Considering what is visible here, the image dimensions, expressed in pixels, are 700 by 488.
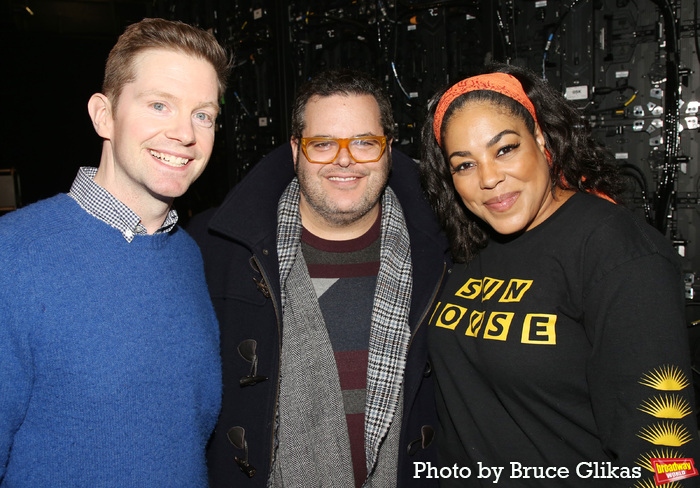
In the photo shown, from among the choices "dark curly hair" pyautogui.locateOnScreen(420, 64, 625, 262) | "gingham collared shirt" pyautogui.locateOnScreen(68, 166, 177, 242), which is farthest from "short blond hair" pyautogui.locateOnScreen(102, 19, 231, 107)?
"dark curly hair" pyautogui.locateOnScreen(420, 64, 625, 262)

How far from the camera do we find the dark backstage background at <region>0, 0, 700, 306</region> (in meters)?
4.18

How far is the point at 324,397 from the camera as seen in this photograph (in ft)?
6.00

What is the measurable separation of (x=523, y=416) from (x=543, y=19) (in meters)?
4.27

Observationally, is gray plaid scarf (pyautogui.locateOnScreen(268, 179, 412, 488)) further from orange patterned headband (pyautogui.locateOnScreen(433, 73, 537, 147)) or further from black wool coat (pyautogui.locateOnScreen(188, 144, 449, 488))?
orange patterned headband (pyautogui.locateOnScreen(433, 73, 537, 147))

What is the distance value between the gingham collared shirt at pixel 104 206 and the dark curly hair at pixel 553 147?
1078 mm

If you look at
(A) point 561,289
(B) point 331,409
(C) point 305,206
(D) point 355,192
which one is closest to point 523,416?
(A) point 561,289

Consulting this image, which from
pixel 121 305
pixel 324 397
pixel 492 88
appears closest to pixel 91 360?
pixel 121 305

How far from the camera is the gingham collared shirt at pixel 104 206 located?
1335 mm

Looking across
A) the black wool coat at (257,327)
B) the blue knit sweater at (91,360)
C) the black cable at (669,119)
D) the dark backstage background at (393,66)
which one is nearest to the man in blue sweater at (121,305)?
the blue knit sweater at (91,360)

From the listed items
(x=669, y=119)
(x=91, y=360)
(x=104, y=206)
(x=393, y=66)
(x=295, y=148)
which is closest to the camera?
(x=91, y=360)

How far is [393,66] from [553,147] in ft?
12.9

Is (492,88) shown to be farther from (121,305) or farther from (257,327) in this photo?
(121,305)

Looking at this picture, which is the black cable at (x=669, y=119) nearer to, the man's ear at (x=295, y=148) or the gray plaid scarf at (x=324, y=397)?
the gray plaid scarf at (x=324, y=397)

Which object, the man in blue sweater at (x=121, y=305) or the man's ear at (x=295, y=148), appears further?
the man's ear at (x=295, y=148)
